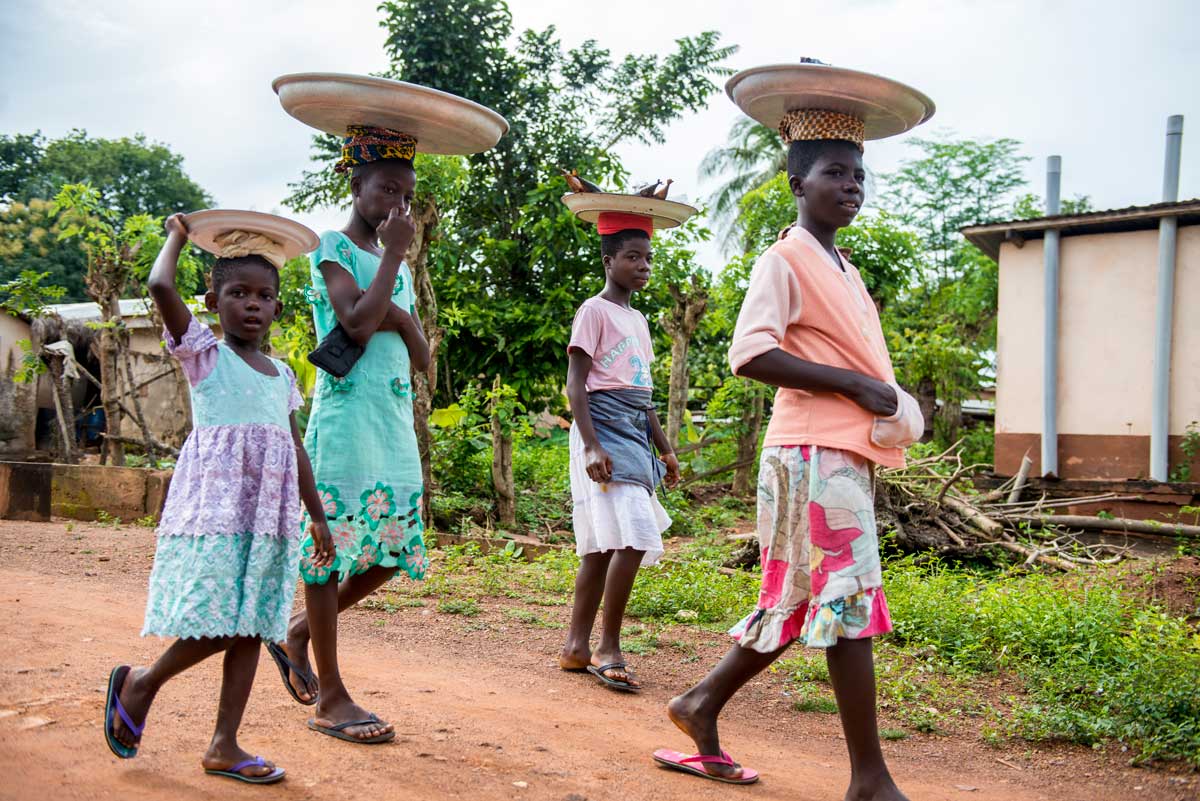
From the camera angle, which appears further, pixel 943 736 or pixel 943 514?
pixel 943 514

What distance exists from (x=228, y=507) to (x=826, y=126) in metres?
2.05

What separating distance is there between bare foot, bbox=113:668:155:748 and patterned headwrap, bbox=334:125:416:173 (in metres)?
1.76

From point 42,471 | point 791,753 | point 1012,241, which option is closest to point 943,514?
point 1012,241

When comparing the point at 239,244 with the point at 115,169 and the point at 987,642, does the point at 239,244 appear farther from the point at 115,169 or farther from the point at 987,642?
the point at 115,169

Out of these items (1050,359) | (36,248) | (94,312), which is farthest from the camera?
(36,248)

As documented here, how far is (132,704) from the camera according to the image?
2760 mm

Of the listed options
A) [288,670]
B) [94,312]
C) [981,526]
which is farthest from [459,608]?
[94,312]

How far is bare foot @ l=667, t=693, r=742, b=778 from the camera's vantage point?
3043mm

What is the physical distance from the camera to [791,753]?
3516 millimetres

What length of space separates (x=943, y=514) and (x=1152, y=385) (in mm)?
3850

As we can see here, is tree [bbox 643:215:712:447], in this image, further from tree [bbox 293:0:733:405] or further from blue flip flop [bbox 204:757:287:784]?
blue flip flop [bbox 204:757:287:784]

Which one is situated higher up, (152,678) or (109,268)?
(109,268)

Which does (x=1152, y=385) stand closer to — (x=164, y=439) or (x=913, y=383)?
(x=913, y=383)

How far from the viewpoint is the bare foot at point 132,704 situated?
108 inches
